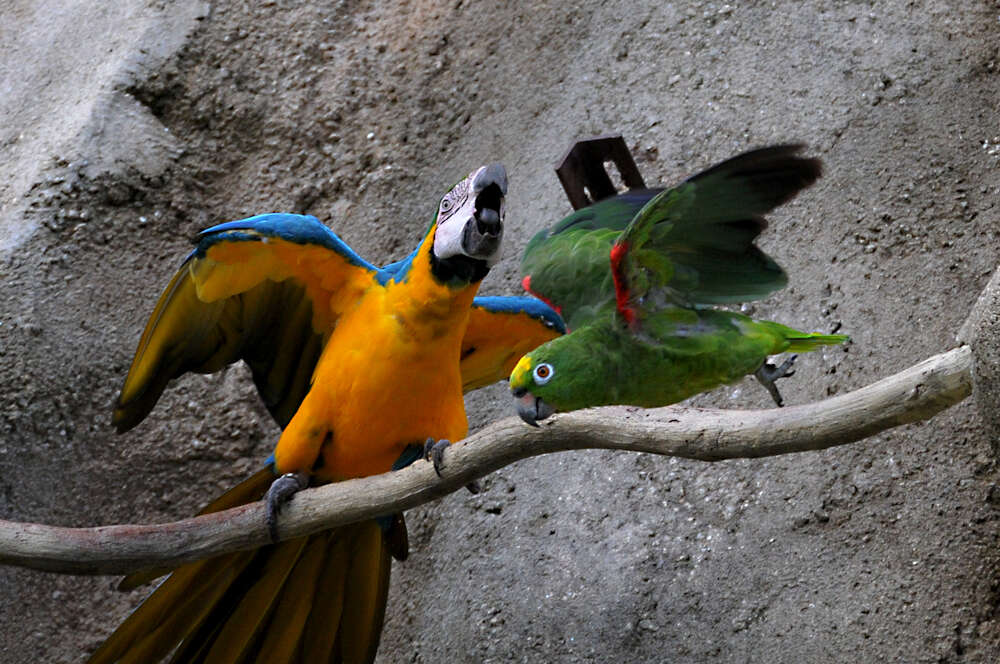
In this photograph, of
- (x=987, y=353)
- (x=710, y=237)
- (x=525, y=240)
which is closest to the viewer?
(x=987, y=353)

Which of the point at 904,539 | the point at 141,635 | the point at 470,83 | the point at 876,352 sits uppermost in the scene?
the point at 470,83

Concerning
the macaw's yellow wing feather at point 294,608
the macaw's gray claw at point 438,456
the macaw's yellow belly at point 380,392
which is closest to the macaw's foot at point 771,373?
the macaw's yellow belly at point 380,392

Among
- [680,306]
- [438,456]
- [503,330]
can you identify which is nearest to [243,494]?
[438,456]

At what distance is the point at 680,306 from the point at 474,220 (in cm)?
56

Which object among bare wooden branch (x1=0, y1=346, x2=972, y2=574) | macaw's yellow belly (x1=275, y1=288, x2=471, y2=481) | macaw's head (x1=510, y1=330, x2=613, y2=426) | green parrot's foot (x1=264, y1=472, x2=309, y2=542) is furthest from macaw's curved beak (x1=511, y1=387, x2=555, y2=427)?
green parrot's foot (x1=264, y1=472, x2=309, y2=542)

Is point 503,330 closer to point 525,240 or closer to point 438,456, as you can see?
point 438,456

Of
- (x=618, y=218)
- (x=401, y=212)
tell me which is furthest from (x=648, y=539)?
(x=401, y=212)

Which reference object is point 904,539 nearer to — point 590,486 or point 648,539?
point 648,539

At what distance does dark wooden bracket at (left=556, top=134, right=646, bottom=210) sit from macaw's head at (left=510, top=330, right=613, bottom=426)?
0.63m

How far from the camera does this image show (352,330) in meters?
2.35

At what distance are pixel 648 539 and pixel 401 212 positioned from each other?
144 cm

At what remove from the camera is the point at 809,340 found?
2383 millimetres

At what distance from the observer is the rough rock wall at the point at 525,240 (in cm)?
256

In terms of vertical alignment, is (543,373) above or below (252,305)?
below
